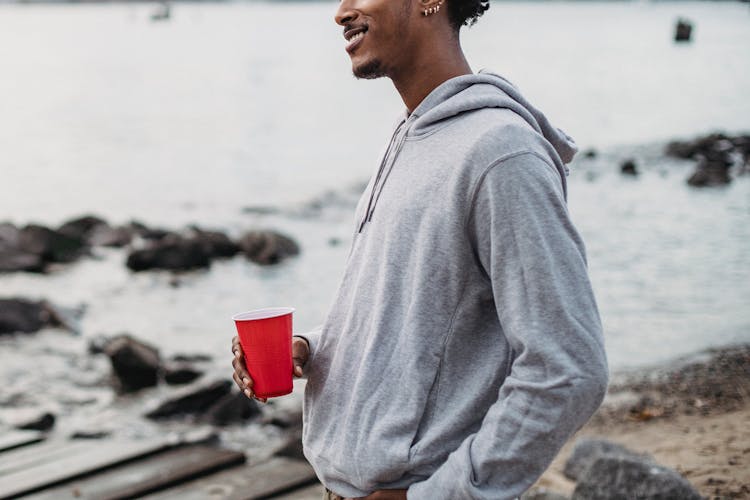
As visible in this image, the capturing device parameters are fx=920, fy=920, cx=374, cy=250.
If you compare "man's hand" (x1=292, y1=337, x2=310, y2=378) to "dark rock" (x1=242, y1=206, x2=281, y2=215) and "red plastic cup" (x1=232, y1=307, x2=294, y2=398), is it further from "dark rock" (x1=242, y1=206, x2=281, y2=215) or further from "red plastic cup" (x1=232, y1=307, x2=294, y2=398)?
"dark rock" (x1=242, y1=206, x2=281, y2=215)

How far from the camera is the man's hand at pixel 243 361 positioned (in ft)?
6.71

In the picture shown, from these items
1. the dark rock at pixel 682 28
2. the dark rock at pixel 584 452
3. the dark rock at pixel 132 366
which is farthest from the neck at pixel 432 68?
the dark rock at pixel 682 28

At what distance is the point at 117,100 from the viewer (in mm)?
55281

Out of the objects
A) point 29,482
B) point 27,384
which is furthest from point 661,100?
point 29,482

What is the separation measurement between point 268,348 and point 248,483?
2.34 m

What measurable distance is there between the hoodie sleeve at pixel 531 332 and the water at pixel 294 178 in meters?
8.04

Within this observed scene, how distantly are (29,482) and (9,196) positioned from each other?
71.3ft

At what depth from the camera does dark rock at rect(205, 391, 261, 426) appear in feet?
25.9

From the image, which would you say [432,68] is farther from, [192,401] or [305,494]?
[192,401]

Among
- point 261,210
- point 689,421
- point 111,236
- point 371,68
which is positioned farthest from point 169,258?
point 371,68

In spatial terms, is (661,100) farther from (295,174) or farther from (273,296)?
(273,296)

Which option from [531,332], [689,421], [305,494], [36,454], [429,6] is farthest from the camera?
[689,421]

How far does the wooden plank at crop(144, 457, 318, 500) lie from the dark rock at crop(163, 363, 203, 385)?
499 centimetres

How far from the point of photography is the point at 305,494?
4039 millimetres
